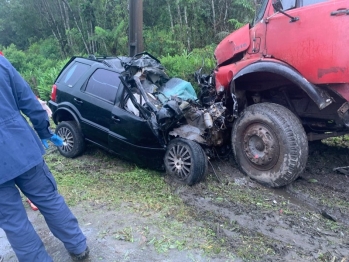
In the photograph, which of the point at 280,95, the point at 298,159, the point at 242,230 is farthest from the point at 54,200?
the point at 280,95

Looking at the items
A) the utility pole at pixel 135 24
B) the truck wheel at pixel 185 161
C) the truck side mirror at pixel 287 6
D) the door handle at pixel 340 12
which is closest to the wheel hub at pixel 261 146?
the truck wheel at pixel 185 161

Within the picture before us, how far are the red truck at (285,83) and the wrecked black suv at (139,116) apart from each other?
0.47 metres

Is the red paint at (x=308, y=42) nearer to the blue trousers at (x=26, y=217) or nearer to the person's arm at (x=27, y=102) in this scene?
the person's arm at (x=27, y=102)

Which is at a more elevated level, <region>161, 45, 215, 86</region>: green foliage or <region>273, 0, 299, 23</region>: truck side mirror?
<region>273, 0, 299, 23</region>: truck side mirror

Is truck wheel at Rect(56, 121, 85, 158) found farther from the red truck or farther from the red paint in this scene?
the red paint

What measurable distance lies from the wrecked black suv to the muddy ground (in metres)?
0.41

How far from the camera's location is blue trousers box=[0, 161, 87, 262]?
9.21 ft

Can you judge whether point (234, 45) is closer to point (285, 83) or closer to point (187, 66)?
point (285, 83)

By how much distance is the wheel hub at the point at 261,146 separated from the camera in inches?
178

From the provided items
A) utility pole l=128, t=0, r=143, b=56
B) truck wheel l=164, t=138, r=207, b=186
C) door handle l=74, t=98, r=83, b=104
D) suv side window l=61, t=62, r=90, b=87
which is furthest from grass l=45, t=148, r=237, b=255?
utility pole l=128, t=0, r=143, b=56

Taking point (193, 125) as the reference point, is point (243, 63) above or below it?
above

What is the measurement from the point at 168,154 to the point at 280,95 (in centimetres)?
179

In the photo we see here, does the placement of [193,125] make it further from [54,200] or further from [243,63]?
[54,200]

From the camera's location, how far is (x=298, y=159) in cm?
430
